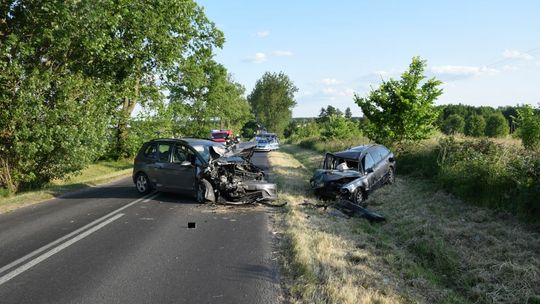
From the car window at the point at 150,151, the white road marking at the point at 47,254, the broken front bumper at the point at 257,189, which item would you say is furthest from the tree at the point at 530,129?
the white road marking at the point at 47,254

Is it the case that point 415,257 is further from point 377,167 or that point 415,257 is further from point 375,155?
point 375,155

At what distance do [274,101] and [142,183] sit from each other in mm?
67799

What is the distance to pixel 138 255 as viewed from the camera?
6.88m

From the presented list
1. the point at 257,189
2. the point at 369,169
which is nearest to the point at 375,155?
the point at 369,169

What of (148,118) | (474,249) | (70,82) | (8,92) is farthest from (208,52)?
(474,249)

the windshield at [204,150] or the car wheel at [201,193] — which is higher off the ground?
the windshield at [204,150]

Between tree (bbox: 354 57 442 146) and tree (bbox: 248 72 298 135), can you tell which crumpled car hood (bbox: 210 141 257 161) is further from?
tree (bbox: 248 72 298 135)

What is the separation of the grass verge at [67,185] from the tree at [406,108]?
1274cm

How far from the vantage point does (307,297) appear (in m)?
5.10

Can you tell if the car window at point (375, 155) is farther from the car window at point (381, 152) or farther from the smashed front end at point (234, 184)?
the smashed front end at point (234, 184)

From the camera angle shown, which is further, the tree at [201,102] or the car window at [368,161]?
the tree at [201,102]

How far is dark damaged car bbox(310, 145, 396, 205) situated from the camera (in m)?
12.2

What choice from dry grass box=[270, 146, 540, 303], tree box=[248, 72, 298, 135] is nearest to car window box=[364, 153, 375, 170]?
dry grass box=[270, 146, 540, 303]

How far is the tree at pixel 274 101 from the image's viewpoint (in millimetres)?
80562
